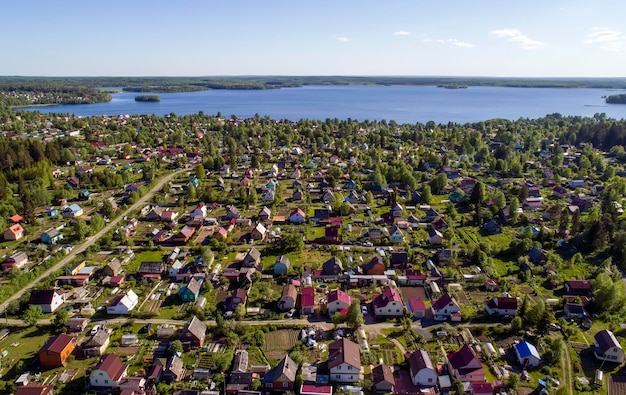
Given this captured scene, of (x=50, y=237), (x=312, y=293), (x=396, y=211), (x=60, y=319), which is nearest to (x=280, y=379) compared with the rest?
(x=312, y=293)

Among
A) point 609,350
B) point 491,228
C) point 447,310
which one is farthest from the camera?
point 491,228

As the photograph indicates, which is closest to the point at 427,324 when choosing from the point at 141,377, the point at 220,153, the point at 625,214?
the point at 141,377

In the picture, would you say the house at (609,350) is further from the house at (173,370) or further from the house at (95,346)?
the house at (95,346)

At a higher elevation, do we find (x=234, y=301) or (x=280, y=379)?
(x=234, y=301)

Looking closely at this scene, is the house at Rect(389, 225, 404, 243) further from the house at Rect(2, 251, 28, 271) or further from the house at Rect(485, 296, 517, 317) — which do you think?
the house at Rect(2, 251, 28, 271)

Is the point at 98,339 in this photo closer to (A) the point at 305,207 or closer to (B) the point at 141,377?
(B) the point at 141,377

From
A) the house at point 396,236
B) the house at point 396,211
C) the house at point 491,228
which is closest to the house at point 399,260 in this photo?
the house at point 396,236

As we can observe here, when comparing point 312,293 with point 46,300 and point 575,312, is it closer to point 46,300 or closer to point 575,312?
point 575,312
